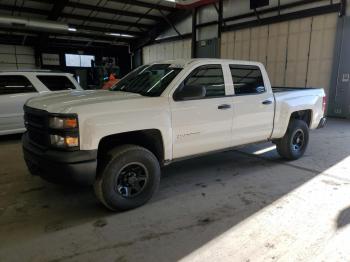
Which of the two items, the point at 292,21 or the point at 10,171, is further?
the point at 292,21

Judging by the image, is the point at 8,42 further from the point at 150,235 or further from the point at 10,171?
the point at 150,235

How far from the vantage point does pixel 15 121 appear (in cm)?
634

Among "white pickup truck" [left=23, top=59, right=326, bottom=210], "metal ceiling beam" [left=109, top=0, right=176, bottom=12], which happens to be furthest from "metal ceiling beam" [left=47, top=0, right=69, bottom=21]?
"white pickup truck" [left=23, top=59, right=326, bottom=210]

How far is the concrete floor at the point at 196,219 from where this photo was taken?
7.96 ft

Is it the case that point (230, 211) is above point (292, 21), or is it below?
below

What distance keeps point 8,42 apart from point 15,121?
13.1 metres

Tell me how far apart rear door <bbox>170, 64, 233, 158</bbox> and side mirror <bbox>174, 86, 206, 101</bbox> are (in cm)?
7

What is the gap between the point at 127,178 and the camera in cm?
312

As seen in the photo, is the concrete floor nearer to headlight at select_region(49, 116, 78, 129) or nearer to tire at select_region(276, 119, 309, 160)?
tire at select_region(276, 119, 309, 160)

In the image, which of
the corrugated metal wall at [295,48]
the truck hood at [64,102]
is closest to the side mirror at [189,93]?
the truck hood at [64,102]

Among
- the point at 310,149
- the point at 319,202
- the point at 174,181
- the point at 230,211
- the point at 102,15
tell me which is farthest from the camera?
the point at 102,15

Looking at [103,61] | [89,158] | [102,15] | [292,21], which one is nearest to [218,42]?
[292,21]

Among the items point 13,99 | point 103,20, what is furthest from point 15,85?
point 103,20

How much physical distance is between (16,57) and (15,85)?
13.1 m
